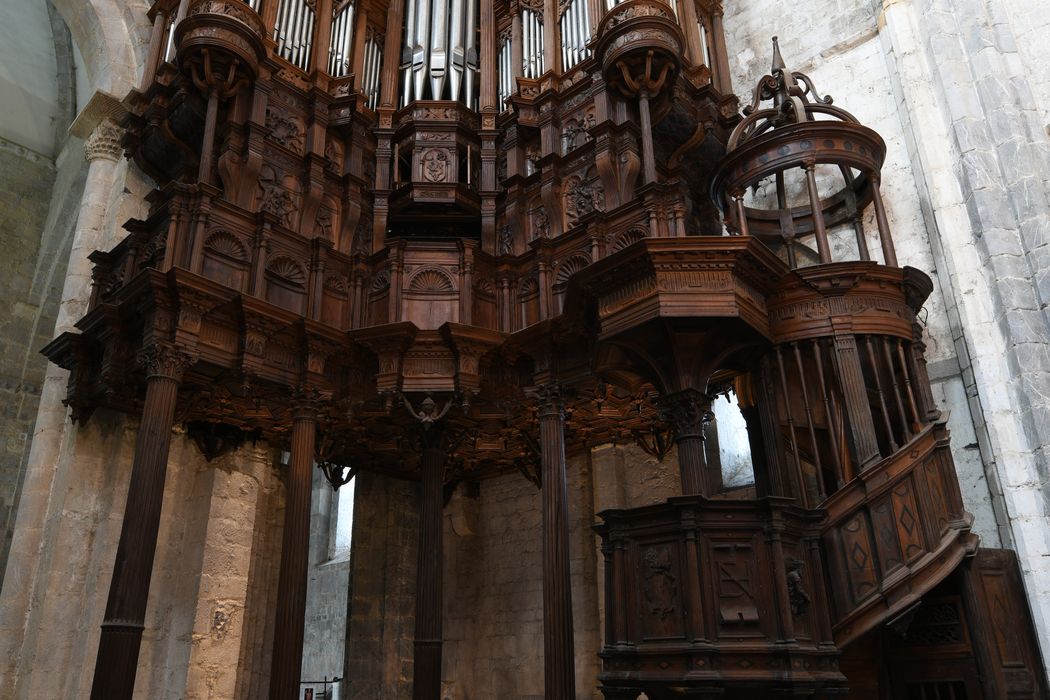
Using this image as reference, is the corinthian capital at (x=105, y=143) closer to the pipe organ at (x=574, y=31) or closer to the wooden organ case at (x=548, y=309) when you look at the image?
the wooden organ case at (x=548, y=309)

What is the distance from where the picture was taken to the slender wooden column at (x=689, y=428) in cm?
707

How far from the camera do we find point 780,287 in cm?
779

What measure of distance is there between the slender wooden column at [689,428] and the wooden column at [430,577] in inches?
129

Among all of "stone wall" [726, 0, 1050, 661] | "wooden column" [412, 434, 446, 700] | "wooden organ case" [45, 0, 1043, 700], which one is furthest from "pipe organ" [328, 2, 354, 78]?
"stone wall" [726, 0, 1050, 661]

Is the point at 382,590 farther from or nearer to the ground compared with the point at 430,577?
farther from the ground

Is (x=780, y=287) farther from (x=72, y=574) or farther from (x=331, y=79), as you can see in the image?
(x=72, y=574)

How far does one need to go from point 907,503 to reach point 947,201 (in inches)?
166

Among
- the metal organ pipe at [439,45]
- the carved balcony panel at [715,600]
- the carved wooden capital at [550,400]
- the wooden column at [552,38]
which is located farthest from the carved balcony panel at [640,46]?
the carved balcony panel at [715,600]

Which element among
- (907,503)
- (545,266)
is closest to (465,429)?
(545,266)

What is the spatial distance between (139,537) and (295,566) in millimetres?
1603

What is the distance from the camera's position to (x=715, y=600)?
5461mm

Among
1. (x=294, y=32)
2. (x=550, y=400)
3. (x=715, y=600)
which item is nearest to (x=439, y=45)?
(x=294, y=32)

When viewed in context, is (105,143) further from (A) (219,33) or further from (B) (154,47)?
(A) (219,33)

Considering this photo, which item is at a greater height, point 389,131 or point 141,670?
point 389,131
